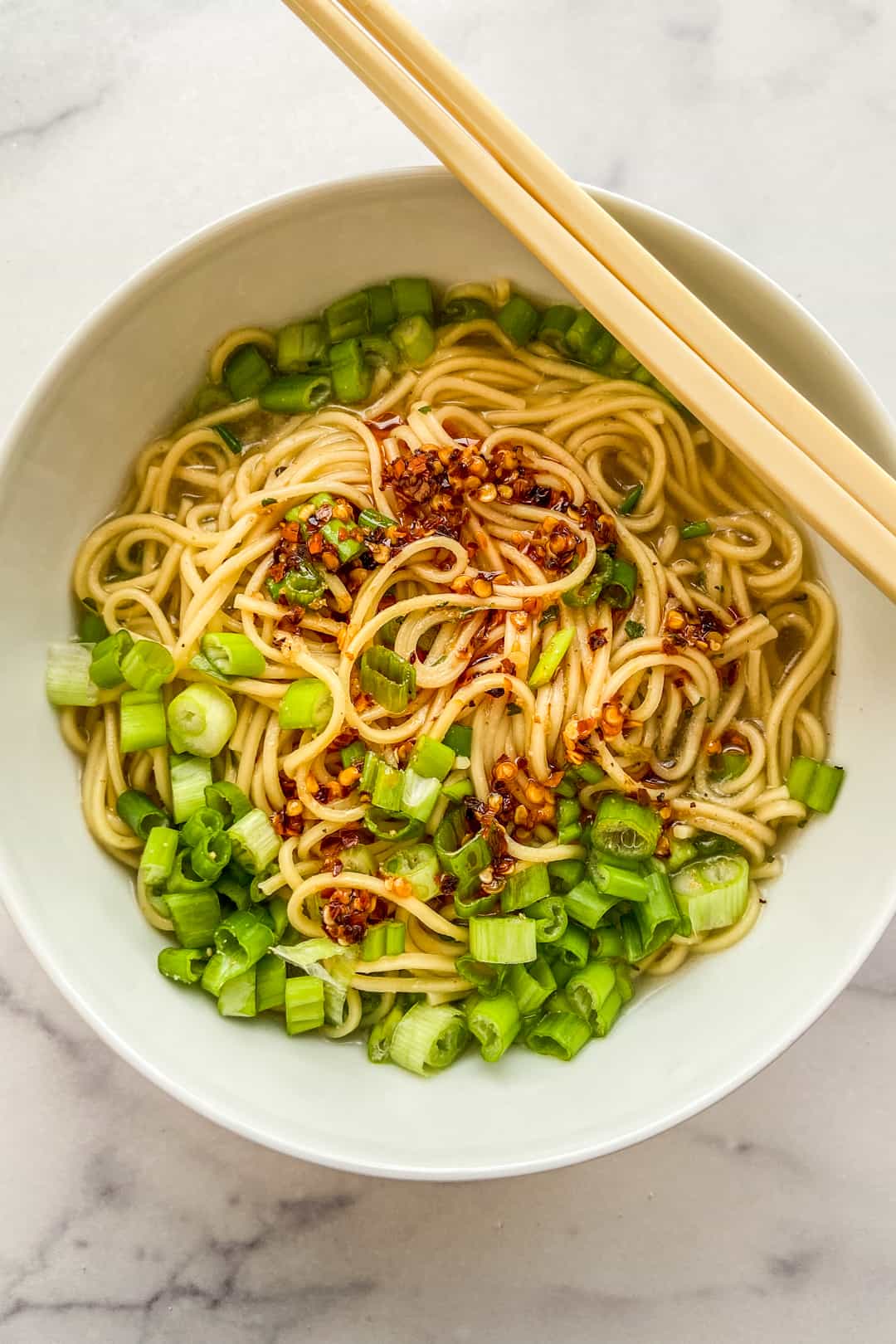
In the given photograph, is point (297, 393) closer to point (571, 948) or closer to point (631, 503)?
point (631, 503)

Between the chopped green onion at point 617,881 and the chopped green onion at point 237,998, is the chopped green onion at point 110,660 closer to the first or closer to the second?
the chopped green onion at point 237,998

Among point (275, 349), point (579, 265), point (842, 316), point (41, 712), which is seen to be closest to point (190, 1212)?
point (41, 712)

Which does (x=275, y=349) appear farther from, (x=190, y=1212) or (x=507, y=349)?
(x=190, y=1212)

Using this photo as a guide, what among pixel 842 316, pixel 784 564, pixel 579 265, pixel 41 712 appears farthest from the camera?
pixel 842 316

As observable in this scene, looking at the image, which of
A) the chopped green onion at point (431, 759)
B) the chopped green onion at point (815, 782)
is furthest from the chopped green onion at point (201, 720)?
the chopped green onion at point (815, 782)

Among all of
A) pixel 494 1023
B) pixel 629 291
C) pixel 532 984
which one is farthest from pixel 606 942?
pixel 629 291
